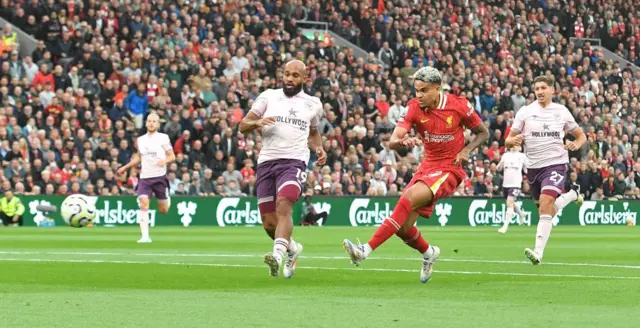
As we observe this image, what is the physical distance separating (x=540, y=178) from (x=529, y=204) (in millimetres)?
23861

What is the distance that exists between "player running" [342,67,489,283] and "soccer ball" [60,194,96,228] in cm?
1603

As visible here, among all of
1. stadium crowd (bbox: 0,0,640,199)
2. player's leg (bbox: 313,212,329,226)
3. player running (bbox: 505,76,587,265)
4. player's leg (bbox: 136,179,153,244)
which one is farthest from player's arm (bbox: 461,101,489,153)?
player's leg (bbox: 313,212,329,226)

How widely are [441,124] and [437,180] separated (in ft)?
2.03

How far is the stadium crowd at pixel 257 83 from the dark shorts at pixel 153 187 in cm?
758

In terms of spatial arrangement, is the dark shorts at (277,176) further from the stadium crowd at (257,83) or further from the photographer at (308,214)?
the photographer at (308,214)

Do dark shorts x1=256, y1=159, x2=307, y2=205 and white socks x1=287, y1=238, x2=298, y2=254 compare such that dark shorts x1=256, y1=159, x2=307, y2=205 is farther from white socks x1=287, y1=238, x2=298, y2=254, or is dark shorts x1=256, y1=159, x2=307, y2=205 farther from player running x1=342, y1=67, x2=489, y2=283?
player running x1=342, y1=67, x2=489, y2=283

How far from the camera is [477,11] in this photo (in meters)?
48.1

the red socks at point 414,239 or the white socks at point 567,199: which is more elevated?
the red socks at point 414,239

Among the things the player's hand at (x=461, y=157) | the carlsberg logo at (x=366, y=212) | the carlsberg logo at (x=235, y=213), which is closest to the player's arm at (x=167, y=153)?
the carlsberg logo at (x=235, y=213)

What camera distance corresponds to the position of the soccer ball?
2823 centimetres

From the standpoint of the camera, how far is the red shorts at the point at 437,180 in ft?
43.1

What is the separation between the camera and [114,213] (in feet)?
109

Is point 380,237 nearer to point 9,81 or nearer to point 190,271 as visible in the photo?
point 190,271

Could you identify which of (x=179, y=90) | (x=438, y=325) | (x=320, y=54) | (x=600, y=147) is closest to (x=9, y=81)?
(x=179, y=90)
